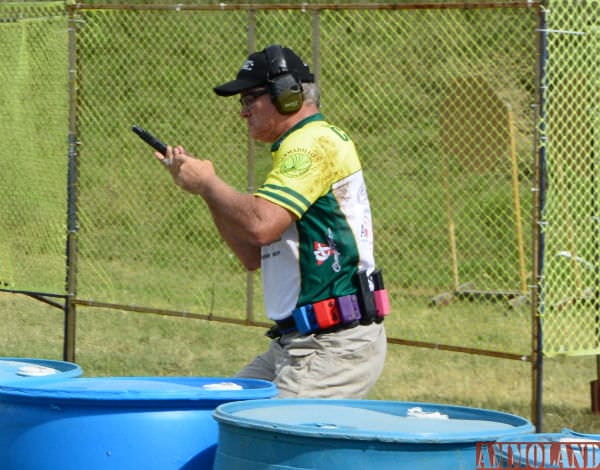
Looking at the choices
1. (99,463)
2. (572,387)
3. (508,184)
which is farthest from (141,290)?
(99,463)

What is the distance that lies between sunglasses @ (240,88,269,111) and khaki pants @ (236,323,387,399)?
2.80 feet

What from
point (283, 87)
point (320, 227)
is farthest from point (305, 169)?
point (283, 87)

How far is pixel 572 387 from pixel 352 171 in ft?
16.9

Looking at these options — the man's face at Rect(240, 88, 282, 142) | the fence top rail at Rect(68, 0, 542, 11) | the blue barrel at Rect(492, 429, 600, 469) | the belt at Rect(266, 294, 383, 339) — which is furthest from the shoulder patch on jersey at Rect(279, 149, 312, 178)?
the fence top rail at Rect(68, 0, 542, 11)

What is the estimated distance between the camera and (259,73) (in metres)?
4.54

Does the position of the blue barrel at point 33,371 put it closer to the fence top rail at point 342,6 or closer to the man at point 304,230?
the man at point 304,230

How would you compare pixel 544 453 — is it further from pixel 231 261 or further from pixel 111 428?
pixel 231 261

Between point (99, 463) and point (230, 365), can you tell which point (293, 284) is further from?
point (230, 365)

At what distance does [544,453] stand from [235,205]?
66.8 inches

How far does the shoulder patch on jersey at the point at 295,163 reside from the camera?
4.27 meters

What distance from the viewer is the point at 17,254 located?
363 inches

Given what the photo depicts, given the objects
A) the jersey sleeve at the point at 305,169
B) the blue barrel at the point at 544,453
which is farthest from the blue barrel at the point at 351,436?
the jersey sleeve at the point at 305,169

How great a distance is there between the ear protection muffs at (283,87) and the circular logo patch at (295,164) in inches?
9.6

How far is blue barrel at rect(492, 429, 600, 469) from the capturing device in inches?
110
